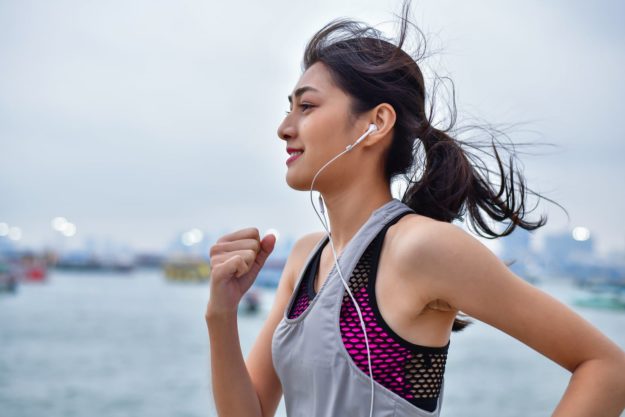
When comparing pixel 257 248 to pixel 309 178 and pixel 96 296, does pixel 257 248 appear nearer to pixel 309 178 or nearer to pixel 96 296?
pixel 309 178

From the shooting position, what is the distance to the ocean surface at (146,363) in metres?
23.7

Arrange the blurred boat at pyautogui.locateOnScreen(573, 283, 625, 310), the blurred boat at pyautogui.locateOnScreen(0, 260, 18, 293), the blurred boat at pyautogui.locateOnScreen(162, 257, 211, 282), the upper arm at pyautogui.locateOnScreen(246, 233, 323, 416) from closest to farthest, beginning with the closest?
the upper arm at pyautogui.locateOnScreen(246, 233, 323, 416)
the blurred boat at pyautogui.locateOnScreen(573, 283, 625, 310)
the blurred boat at pyautogui.locateOnScreen(162, 257, 211, 282)
the blurred boat at pyautogui.locateOnScreen(0, 260, 18, 293)

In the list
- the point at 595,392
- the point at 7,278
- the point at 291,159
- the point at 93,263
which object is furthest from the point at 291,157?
the point at 93,263

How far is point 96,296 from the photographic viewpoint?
46469 mm

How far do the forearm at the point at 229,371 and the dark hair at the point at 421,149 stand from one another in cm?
A: 41

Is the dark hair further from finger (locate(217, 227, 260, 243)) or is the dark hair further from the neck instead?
finger (locate(217, 227, 260, 243))

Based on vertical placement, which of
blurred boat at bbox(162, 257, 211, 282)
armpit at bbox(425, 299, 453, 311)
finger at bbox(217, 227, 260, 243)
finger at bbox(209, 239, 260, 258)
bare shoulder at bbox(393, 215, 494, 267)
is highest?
blurred boat at bbox(162, 257, 211, 282)

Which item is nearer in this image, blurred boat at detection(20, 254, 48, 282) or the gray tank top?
the gray tank top

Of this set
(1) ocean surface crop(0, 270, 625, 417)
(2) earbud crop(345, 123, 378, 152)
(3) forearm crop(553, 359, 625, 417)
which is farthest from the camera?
(1) ocean surface crop(0, 270, 625, 417)

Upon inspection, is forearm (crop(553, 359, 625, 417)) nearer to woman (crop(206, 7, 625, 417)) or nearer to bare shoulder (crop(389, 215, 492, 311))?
woman (crop(206, 7, 625, 417))

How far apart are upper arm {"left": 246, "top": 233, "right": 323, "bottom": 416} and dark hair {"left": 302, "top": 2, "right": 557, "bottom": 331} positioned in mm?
289

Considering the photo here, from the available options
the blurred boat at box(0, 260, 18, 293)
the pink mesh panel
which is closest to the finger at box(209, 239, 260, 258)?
the pink mesh panel

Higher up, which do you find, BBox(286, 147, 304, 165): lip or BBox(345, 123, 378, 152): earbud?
BBox(345, 123, 378, 152): earbud

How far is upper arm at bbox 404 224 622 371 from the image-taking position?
3.41 feet
